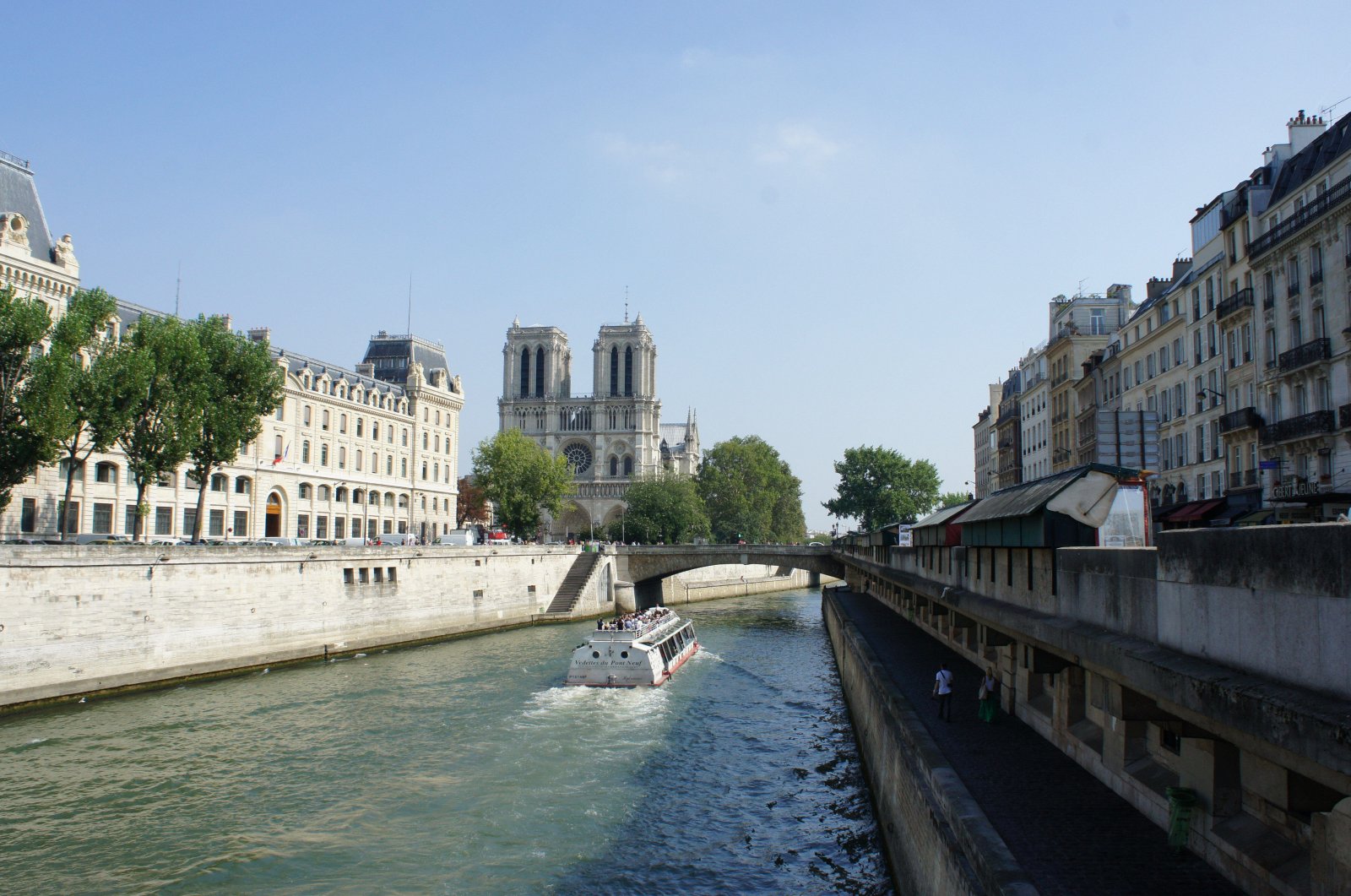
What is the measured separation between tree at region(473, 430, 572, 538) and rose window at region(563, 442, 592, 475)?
41.8 meters

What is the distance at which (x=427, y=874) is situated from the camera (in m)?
16.1

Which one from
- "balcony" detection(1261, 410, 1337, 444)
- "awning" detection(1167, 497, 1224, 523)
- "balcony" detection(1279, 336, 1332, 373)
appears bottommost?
"awning" detection(1167, 497, 1224, 523)

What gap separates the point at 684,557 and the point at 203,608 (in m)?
36.4

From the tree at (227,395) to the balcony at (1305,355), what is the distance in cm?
3858

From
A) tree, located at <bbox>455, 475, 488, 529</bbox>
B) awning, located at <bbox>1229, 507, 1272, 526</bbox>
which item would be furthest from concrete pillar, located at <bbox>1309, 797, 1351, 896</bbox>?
tree, located at <bbox>455, 475, 488, 529</bbox>

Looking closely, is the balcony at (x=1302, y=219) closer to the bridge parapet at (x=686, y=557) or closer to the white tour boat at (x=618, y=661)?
the white tour boat at (x=618, y=661)

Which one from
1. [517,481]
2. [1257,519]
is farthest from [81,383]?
[517,481]

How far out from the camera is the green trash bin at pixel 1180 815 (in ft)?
33.5

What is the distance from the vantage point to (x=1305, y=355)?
97.3ft

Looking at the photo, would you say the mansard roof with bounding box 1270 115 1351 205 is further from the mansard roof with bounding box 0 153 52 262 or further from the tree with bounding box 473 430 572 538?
the tree with bounding box 473 430 572 538

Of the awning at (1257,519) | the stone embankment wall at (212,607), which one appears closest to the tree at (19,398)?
the stone embankment wall at (212,607)

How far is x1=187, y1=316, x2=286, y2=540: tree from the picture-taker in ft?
135

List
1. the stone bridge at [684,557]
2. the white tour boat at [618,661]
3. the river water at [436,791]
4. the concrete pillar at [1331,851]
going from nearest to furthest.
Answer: the concrete pillar at [1331,851] < the river water at [436,791] < the white tour boat at [618,661] < the stone bridge at [684,557]

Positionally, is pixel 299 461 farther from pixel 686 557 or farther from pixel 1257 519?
pixel 1257 519
